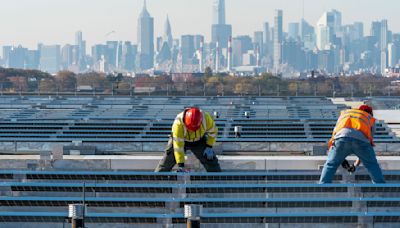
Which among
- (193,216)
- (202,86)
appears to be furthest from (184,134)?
(202,86)

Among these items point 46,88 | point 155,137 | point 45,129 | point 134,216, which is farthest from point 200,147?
point 46,88

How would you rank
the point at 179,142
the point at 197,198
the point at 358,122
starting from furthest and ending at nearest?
the point at 179,142
the point at 358,122
the point at 197,198

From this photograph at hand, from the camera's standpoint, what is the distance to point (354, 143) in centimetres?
1747

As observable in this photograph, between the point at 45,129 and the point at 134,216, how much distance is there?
71.6ft

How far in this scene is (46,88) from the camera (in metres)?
105

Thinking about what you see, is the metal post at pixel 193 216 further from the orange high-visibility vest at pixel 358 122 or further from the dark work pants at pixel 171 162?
the dark work pants at pixel 171 162

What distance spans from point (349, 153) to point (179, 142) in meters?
2.92

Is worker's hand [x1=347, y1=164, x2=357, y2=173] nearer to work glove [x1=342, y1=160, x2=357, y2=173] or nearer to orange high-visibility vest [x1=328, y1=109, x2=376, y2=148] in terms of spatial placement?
work glove [x1=342, y1=160, x2=357, y2=173]

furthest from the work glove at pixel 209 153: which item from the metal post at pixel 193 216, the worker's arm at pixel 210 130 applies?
the metal post at pixel 193 216

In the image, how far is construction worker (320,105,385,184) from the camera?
56.4 ft

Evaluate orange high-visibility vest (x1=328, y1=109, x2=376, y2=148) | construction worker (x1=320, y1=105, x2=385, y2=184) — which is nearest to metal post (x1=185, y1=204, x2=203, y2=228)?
construction worker (x1=320, y1=105, x2=385, y2=184)

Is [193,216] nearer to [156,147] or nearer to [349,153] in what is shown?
→ [349,153]

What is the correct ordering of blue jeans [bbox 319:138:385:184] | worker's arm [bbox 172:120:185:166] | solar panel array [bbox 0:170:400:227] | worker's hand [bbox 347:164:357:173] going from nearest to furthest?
solar panel array [bbox 0:170:400:227]
blue jeans [bbox 319:138:385:184]
worker's hand [bbox 347:164:357:173]
worker's arm [bbox 172:120:185:166]

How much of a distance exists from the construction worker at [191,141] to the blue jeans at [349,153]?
2411 mm
